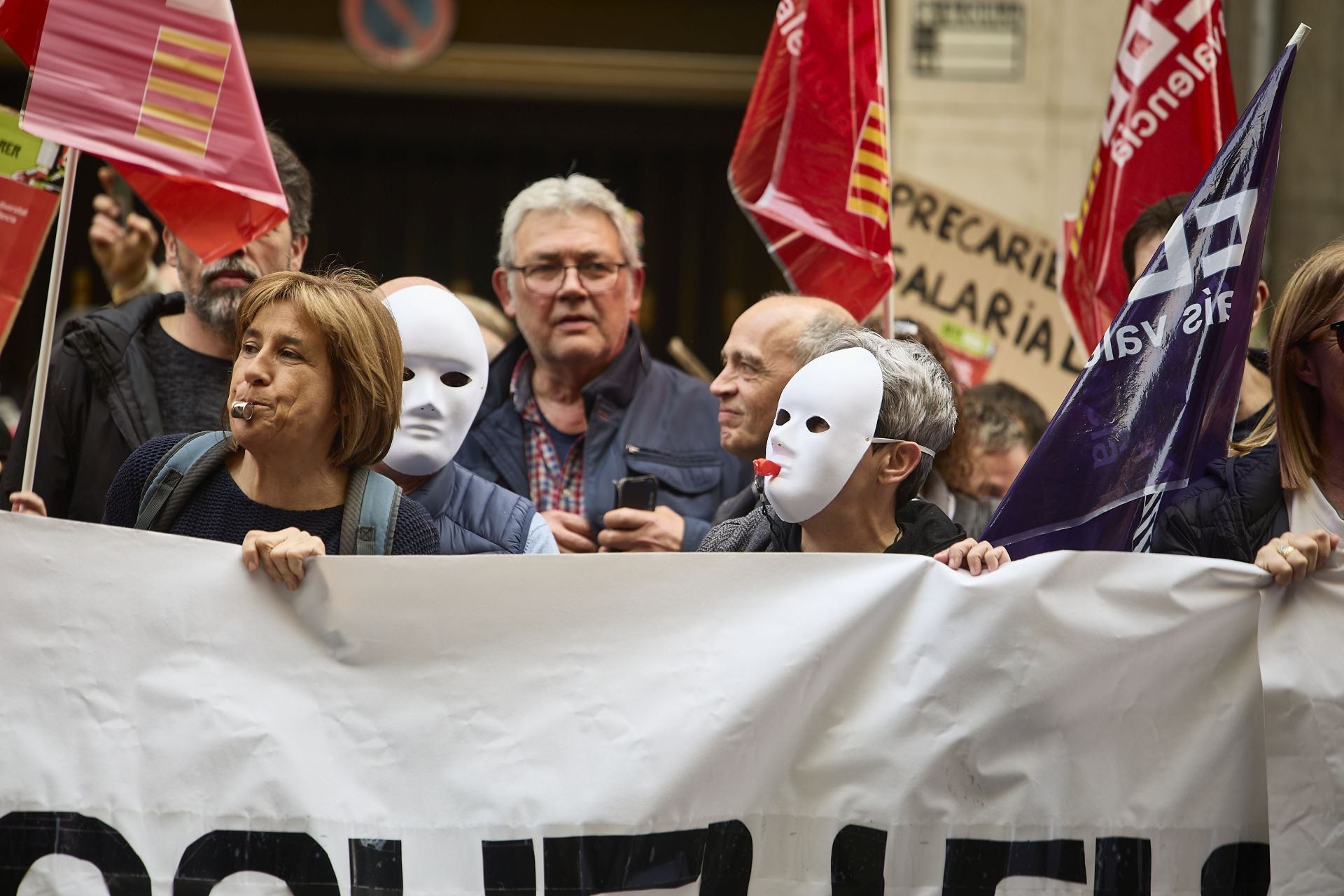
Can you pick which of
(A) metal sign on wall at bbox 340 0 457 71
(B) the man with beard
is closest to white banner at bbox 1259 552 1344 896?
(B) the man with beard

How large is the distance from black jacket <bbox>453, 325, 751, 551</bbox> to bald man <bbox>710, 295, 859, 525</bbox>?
488mm

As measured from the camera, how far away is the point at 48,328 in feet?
11.4

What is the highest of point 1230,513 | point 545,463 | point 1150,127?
point 1150,127

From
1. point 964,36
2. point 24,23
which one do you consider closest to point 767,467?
point 24,23

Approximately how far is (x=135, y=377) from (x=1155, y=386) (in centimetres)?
231

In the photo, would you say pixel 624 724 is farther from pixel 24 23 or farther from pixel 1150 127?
pixel 1150 127

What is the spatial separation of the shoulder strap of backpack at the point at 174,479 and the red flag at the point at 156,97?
0.57m

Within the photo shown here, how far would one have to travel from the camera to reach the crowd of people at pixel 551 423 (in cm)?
329

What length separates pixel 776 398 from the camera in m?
3.94

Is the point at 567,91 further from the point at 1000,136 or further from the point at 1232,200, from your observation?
the point at 1232,200

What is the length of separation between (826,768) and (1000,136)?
21.7ft

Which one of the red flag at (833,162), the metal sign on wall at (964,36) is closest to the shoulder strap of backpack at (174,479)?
the red flag at (833,162)

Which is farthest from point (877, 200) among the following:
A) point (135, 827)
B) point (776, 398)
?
point (135, 827)

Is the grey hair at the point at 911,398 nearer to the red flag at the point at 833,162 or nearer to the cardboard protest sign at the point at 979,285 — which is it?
the red flag at the point at 833,162
